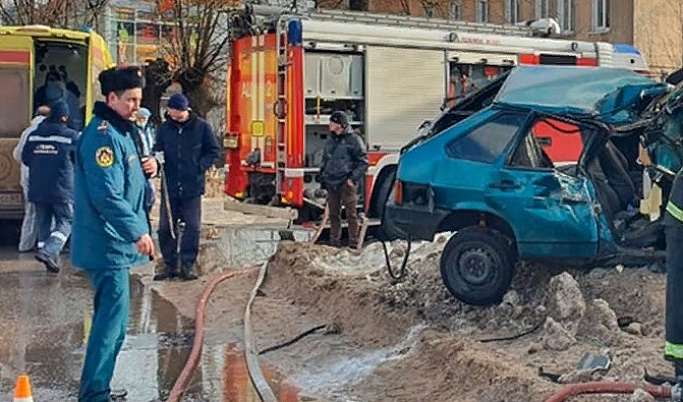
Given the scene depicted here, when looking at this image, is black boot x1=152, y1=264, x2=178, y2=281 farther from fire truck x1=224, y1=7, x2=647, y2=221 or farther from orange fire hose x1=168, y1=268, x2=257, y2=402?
fire truck x1=224, y1=7, x2=647, y2=221

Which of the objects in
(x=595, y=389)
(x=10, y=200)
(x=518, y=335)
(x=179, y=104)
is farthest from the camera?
(x=10, y=200)

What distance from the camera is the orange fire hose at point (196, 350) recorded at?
256 inches

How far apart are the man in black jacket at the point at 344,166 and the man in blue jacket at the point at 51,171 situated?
3063mm

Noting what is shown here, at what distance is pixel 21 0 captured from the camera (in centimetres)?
2952

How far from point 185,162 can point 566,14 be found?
89.9 ft

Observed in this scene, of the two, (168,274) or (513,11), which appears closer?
(168,274)

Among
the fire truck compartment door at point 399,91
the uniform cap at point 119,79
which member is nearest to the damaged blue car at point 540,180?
the uniform cap at point 119,79

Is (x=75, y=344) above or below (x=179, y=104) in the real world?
below

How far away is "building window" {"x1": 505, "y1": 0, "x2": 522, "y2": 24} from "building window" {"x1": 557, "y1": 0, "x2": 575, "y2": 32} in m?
1.92

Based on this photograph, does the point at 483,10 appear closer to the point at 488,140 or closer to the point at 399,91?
the point at 399,91

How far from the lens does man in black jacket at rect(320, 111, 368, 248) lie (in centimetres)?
1273

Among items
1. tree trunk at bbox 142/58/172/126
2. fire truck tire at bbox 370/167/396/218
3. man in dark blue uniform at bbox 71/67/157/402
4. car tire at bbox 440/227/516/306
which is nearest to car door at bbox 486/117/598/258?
car tire at bbox 440/227/516/306

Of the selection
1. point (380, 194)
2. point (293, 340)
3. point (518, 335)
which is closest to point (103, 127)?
point (293, 340)

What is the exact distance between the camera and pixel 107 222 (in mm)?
6012
